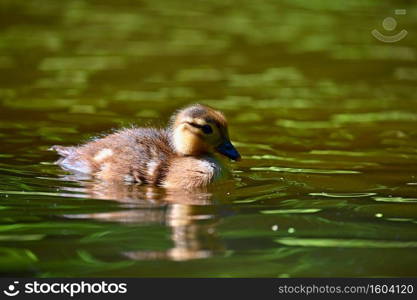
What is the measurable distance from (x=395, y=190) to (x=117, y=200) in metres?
1.99

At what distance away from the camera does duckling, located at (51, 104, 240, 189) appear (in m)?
7.24

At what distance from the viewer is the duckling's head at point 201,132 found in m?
7.31

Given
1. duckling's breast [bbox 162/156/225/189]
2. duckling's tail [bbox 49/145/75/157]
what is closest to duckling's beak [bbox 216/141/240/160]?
duckling's breast [bbox 162/156/225/189]

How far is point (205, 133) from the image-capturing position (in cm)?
735

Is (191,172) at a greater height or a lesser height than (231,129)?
lesser

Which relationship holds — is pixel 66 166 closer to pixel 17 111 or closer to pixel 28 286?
pixel 17 111

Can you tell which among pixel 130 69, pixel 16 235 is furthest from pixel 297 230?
pixel 130 69

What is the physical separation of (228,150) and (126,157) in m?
0.75

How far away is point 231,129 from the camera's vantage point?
9.18m

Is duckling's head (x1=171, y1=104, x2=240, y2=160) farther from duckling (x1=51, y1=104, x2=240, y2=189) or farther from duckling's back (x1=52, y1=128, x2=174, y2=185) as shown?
duckling's back (x1=52, y1=128, x2=174, y2=185)

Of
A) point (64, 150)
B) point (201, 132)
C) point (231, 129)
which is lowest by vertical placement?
point (201, 132)

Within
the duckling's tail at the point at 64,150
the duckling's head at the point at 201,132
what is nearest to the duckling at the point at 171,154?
the duckling's head at the point at 201,132

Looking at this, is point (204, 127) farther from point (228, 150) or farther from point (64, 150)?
point (64, 150)

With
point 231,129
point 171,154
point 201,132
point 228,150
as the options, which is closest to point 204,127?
point 201,132
